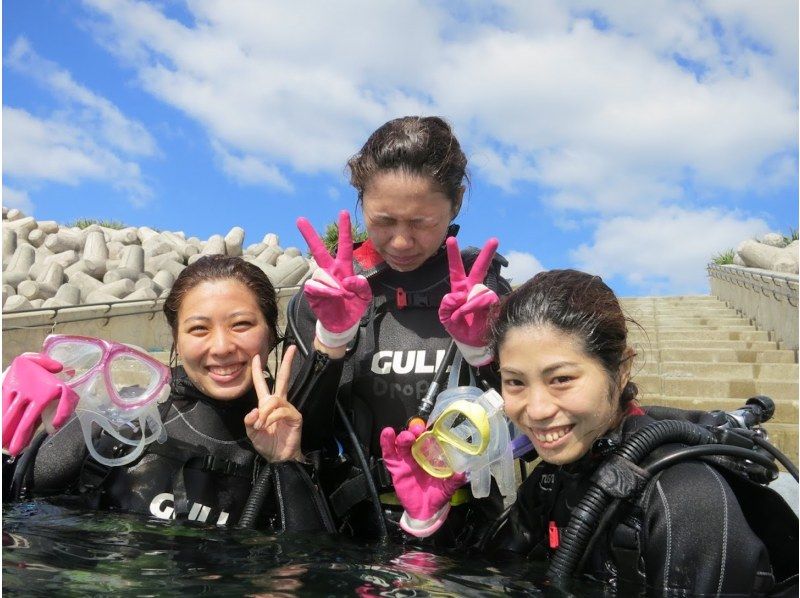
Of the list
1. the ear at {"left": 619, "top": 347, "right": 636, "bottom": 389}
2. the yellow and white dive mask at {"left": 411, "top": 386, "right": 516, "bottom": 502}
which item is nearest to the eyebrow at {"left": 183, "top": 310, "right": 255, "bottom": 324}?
the yellow and white dive mask at {"left": 411, "top": 386, "right": 516, "bottom": 502}

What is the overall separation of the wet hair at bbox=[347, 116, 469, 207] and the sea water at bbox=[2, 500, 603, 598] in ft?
4.37

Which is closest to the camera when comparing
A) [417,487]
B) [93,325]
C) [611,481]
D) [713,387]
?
[611,481]

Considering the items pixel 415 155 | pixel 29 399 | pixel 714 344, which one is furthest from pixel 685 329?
pixel 29 399

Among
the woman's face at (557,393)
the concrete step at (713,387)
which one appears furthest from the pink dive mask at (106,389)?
the concrete step at (713,387)

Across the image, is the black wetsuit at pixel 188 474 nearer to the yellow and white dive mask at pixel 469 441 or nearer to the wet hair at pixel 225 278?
the wet hair at pixel 225 278

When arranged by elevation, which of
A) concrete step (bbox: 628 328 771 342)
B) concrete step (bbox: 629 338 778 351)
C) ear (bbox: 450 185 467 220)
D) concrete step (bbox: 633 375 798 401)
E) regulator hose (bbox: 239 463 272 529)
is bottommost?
regulator hose (bbox: 239 463 272 529)

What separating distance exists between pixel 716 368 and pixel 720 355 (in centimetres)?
78

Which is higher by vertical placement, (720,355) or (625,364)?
(720,355)

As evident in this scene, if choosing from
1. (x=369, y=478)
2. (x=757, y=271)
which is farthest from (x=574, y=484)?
(x=757, y=271)

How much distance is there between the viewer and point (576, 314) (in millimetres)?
2203

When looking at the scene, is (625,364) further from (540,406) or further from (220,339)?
(220,339)

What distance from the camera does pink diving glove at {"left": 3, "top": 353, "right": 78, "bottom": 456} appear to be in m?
2.45

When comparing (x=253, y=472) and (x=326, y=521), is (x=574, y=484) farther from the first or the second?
(x=253, y=472)

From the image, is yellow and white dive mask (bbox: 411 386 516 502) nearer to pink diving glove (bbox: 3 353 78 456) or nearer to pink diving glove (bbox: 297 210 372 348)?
pink diving glove (bbox: 297 210 372 348)
